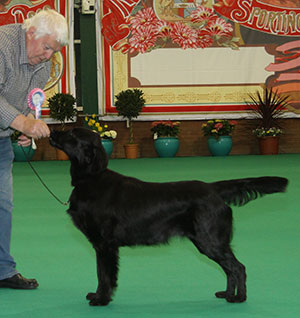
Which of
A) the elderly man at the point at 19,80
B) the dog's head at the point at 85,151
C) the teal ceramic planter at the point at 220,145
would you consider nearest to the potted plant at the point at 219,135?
the teal ceramic planter at the point at 220,145

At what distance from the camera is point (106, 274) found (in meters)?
3.01

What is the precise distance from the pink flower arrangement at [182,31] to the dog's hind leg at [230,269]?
10647 mm

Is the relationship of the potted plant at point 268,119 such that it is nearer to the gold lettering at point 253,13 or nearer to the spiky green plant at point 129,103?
the gold lettering at point 253,13

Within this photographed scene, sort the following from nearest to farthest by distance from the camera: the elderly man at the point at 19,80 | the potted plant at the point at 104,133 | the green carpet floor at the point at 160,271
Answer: the green carpet floor at the point at 160,271 → the elderly man at the point at 19,80 → the potted plant at the point at 104,133

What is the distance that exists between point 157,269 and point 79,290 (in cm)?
61

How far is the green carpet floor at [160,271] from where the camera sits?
114 inches

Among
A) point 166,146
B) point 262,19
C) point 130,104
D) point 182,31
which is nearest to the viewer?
point 130,104

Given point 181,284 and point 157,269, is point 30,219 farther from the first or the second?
point 181,284

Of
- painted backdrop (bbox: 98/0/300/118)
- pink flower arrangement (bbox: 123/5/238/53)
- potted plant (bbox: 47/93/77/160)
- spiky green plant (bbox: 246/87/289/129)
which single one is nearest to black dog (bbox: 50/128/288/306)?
potted plant (bbox: 47/93/77/160)

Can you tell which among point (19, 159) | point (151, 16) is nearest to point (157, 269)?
point (19, 159)

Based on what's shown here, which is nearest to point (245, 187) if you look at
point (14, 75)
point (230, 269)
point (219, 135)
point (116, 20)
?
point (230, 269)

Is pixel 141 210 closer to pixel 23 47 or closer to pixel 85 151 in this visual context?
pixel 85 151

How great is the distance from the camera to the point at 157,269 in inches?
142

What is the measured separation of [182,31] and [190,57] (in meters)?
0.67
